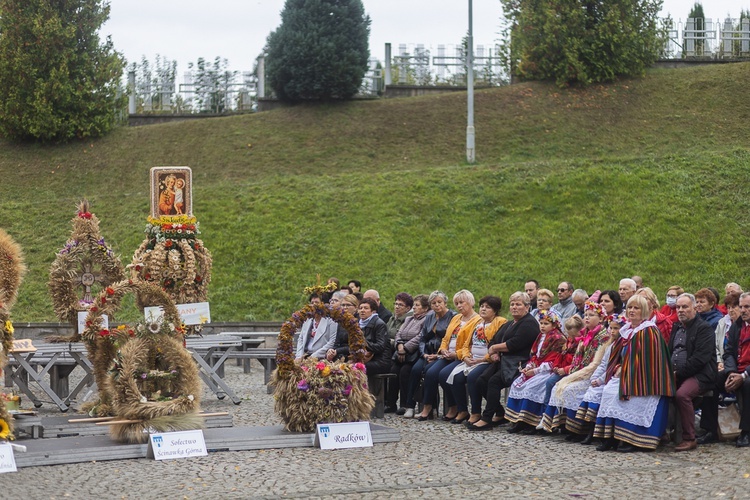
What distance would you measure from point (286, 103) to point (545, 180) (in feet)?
34.0

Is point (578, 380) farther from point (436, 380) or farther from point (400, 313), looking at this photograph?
point (400, 313)

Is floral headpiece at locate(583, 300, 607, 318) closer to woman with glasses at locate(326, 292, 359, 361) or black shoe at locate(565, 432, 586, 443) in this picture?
black shoe at locate(565, 432, 586, 443)

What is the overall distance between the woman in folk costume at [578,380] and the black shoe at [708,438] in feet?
3.78

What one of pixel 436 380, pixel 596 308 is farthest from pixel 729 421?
pixel 436 380

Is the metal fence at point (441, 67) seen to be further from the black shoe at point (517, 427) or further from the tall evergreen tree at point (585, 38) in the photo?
the black shoe at point (517, 427)

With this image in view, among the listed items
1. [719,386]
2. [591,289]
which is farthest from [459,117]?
[719,386]

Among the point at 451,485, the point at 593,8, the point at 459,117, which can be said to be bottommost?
the point at 451,485

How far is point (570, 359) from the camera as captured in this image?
11.3 metres

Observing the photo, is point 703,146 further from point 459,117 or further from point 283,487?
point 283,487

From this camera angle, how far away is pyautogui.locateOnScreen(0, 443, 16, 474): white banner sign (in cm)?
895

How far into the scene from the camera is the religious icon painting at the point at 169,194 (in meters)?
15.0

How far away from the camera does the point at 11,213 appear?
26516 mm

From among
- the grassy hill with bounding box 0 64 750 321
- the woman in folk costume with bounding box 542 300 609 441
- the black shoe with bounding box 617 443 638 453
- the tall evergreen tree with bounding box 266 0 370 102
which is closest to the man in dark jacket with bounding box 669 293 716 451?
the black shoe with bounding box 617 443 638 453

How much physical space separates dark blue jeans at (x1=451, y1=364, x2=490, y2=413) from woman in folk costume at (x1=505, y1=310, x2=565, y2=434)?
386 mm
